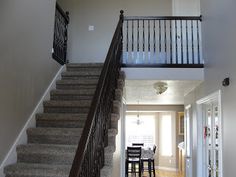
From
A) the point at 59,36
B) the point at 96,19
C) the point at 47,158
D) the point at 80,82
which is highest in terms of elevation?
the point at 96,19

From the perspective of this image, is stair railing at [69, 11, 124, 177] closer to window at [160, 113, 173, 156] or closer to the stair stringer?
the stair stringer

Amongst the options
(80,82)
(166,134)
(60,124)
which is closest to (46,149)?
(60,124)

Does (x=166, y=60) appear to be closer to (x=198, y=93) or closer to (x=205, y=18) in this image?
(x=198, y=93)

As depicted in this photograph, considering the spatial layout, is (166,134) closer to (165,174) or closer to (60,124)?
(165,174)

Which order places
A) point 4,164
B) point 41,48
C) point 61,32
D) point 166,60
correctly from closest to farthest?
point 4,164 < point 41,48 < point 61,32 < point 166,60

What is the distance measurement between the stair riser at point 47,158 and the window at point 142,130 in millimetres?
10023

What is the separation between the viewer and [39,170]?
3.01m

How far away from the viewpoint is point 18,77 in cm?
347

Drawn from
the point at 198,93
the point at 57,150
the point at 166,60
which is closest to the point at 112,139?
the point at 57,150

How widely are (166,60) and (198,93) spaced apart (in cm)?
124

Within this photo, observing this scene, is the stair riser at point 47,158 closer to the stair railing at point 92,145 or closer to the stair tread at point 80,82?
the stair railing at point 92,145

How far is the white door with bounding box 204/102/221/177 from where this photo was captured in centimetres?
453

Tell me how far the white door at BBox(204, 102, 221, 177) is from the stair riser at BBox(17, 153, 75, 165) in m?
2.39

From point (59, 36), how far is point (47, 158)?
2.89 metres
